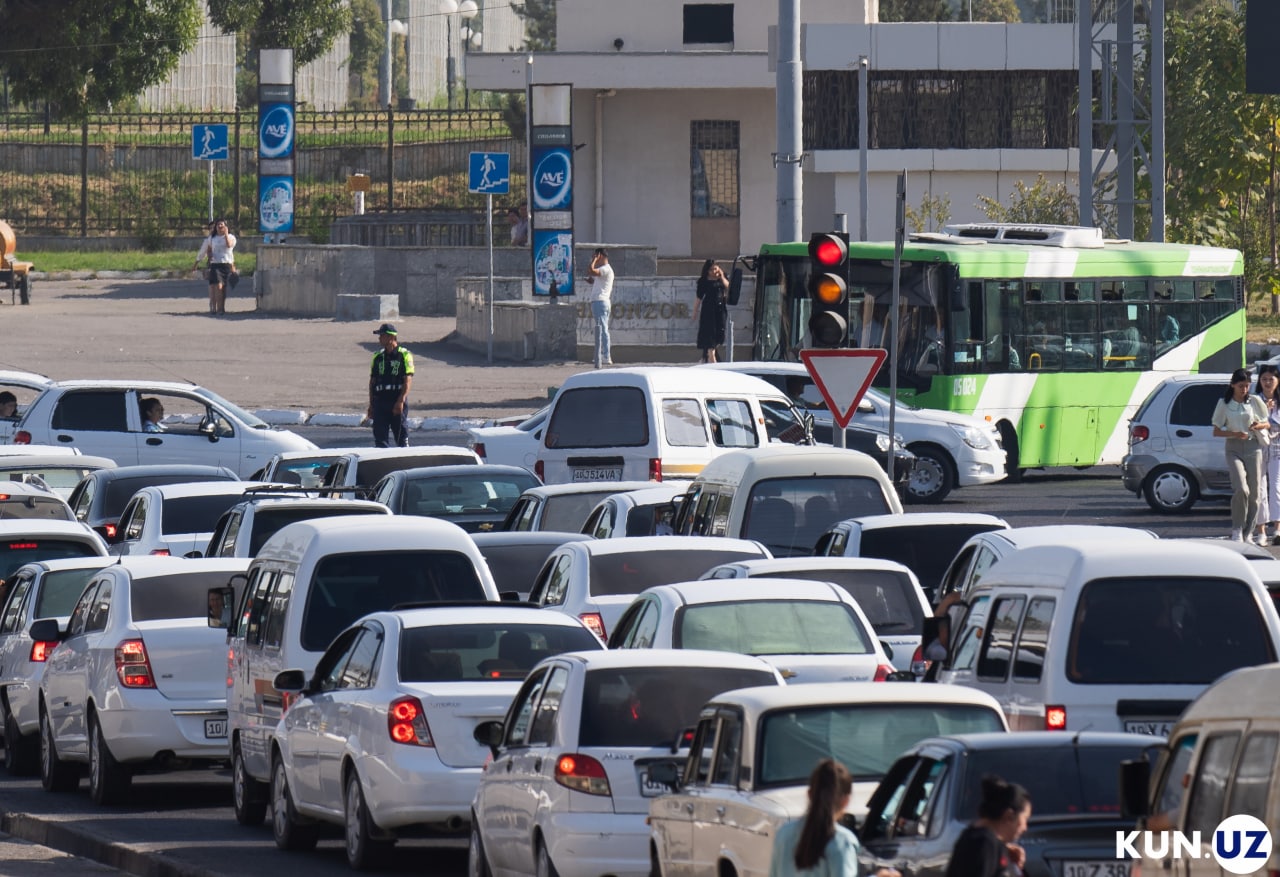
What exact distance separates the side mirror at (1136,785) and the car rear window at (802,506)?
420 inches

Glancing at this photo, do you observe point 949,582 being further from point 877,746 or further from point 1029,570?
point 877,746

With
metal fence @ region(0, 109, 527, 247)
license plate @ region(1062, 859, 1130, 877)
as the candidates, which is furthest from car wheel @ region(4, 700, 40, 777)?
metal fence @ region(0, 109, 527, 247)

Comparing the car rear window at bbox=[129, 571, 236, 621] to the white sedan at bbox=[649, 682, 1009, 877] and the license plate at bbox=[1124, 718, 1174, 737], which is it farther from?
the license plate at bbox=[1124, 718, 1174, 737]

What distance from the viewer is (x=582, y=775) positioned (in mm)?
10258

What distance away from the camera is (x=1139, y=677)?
35.9 feet

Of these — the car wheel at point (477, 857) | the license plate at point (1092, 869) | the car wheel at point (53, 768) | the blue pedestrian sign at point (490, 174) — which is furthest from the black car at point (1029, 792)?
the blue pedestrian sign at point (490, 174)

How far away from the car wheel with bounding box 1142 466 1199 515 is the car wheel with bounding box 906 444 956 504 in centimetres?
236

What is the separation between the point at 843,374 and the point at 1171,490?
9915 millimetres

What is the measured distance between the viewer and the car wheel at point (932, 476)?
2872 centimetres

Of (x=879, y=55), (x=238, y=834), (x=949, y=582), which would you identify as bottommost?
(x=238, y=834)

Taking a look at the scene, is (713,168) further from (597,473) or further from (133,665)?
(133,665)

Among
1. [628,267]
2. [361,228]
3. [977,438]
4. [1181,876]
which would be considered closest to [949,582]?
[1181,876]

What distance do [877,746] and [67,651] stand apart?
323 inches

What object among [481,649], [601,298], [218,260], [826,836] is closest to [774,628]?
[481,649]
